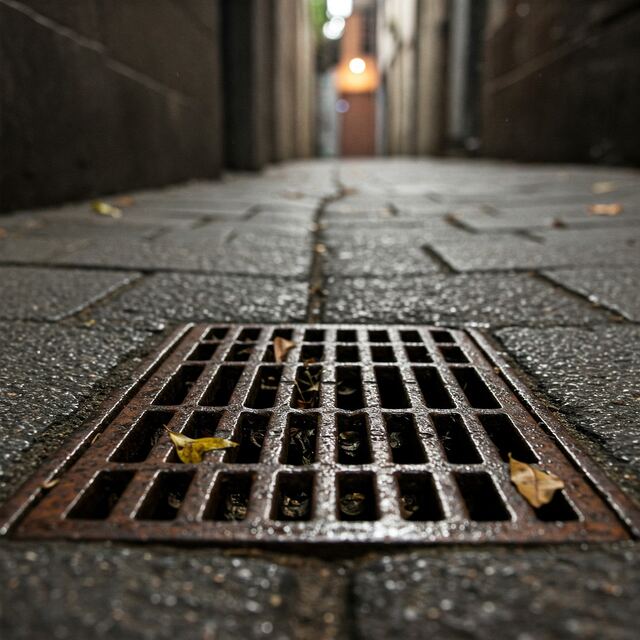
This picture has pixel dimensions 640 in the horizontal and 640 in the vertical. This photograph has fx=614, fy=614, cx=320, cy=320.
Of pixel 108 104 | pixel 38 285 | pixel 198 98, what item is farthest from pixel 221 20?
pixel 38 285

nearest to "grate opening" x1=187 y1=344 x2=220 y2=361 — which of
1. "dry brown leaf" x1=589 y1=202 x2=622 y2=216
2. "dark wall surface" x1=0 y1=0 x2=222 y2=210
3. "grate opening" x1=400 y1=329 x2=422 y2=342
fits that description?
"grate opening" x1=400 y1=329 x2=422 y2=342

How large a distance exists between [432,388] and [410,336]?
295 millimetres

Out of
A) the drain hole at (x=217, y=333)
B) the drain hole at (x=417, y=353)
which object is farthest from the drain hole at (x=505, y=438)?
the drain hole at (x=217, y=333)

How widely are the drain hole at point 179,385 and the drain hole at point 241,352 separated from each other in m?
0.08

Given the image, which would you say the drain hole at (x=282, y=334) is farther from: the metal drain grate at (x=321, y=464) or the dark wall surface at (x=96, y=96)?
the dark wall surface at (x=96, y=96)

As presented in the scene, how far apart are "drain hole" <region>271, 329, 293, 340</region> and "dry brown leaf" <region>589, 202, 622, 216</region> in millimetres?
2562

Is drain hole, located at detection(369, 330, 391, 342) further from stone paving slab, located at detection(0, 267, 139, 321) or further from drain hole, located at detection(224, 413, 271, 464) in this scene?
stone paving slab, located at detection(0, 267, 139, 321)

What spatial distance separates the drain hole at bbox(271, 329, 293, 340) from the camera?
147cm

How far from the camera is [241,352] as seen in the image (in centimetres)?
135

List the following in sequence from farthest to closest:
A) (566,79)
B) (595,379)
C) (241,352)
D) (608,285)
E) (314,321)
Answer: (566,79) → (608,285) → (314,321) → (241,352) → (595,379)

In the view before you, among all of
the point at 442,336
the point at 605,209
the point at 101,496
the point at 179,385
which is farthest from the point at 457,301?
the point at 605,209

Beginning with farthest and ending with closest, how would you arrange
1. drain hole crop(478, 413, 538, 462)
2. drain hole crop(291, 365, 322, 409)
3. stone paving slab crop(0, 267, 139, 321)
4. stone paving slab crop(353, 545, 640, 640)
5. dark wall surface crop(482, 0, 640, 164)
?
dark wall surface crop(482, 0, 640, 164) → stone paving slab crop(0, 267, 139, 321) → drain hole crop(291, 365, 322, 409) → drain hole crop(478, 413, 538, 462) → stone paving slab crop(353, 545, 640, 640)

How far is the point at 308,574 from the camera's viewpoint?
0.65 meters

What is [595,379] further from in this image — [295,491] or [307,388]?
[295,491]
